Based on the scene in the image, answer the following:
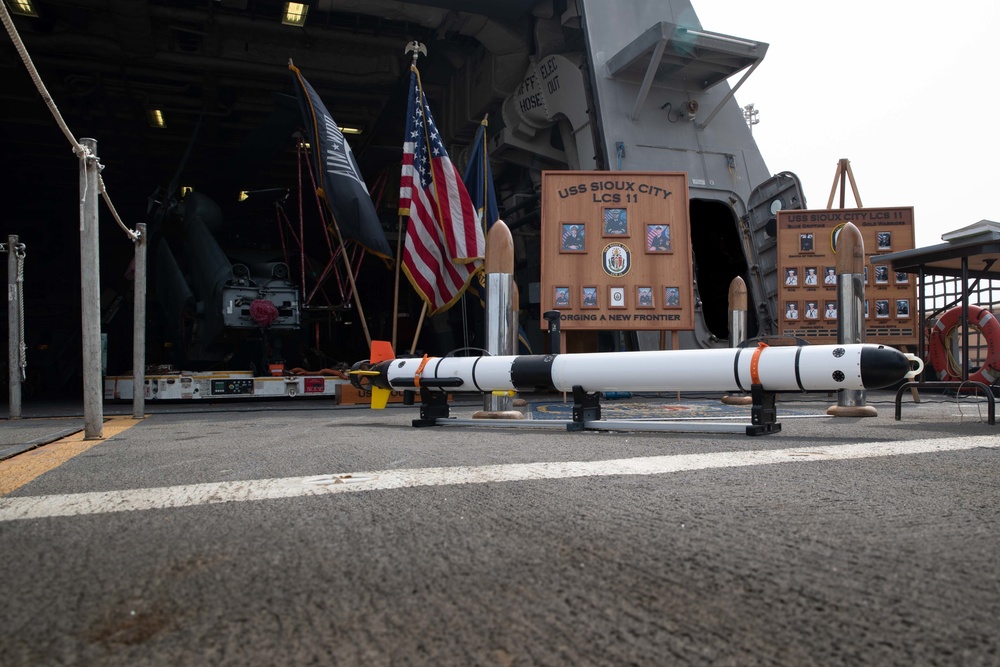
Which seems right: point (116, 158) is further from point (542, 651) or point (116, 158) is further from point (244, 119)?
point (542, 651)

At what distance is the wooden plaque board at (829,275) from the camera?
31.4 ft

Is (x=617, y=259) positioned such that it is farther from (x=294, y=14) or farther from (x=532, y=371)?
(x=294, y=14)

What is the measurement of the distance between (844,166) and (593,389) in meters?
7.10

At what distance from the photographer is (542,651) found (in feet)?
3.80

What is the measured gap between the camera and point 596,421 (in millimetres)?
5133

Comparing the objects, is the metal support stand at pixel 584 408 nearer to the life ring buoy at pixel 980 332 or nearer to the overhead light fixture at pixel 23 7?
the life ring buoy at pixel 980 332

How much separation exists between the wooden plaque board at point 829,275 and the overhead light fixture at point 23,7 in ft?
36.9

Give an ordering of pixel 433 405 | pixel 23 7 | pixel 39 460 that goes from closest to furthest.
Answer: pixel 39 460 < pixel 433 405 < pixel 23 7

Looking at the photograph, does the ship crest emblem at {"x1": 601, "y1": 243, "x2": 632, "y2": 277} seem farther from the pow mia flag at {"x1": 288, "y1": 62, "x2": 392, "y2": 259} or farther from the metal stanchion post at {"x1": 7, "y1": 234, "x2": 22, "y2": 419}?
the metal stanchion post at {"x1": 7, "y1": 234, "x2": 22, "y2": 419}

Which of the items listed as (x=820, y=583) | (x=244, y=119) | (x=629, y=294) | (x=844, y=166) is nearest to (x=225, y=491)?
(x=820, y=583)

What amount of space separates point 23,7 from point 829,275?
483 inches

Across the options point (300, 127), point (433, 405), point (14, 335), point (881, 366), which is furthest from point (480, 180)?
point (881, 366)

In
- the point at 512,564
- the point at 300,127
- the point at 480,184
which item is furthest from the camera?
the point at 300,127

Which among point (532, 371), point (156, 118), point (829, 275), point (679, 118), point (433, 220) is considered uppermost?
point (156, 118)
